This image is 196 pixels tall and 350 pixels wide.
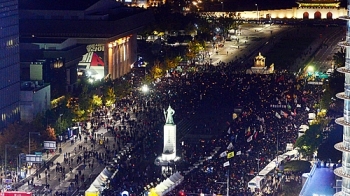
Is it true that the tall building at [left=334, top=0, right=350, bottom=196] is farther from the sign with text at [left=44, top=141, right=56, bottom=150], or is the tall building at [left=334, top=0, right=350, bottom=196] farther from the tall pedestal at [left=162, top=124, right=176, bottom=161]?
the sign with text at [left=44, top=141, right=56, bottom=150]

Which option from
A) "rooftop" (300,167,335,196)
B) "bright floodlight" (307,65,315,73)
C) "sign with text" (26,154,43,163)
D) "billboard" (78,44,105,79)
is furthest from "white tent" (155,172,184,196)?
"bright floodlight" (307,65,315,73)

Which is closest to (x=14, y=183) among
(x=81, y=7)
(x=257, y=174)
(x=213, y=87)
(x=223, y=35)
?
(x=257, y=174)

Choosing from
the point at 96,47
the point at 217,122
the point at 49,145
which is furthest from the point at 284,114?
the point at 96,47

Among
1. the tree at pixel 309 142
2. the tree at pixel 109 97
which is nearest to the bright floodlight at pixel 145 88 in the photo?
the tree at pixel 109 97

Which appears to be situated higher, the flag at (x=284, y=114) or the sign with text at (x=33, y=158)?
the flag at (x=284, y=114)

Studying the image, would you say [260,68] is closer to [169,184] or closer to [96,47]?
[96,47]

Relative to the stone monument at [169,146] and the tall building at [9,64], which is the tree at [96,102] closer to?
the tall building at [9,64]

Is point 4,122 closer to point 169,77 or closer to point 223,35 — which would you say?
point 169,77

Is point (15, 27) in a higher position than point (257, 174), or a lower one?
higher
